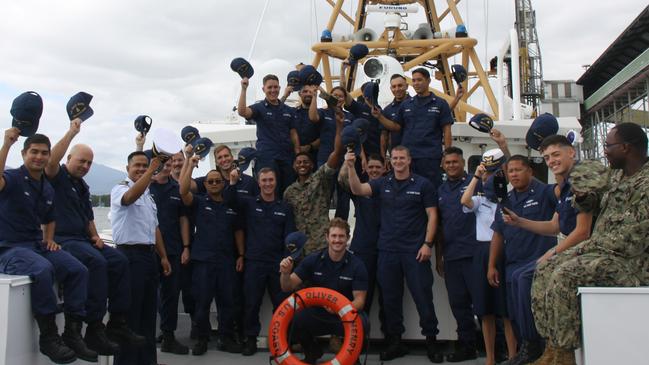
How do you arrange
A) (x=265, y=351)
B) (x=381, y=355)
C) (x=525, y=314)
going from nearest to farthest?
(x=525, y=314) → (x=381, y=355) → (x=265, y=351)

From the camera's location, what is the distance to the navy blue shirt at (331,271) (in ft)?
16.2

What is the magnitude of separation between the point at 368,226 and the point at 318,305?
102cm

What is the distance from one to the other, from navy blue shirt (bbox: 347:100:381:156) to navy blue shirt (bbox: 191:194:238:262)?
64.4 inches

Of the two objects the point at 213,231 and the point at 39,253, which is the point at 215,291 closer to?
the point at 213,231

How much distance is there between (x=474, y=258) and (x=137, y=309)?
8.70 ft

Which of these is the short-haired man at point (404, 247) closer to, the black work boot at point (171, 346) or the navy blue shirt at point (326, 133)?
the navy blue shirt at point (326, 133)

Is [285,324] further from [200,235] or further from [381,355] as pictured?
[200,235]

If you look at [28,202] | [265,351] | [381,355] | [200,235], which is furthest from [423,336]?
[28,202]

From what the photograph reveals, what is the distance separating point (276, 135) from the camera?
20.9 feet

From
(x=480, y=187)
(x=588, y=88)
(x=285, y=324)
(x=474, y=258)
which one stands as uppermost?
(x=588, y=88)

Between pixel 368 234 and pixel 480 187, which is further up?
pixel 480 187

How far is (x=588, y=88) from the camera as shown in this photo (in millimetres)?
38438

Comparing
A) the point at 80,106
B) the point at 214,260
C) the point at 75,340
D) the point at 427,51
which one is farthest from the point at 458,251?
the point at 427,51

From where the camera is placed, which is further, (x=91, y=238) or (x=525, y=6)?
(x=525, y=6)
